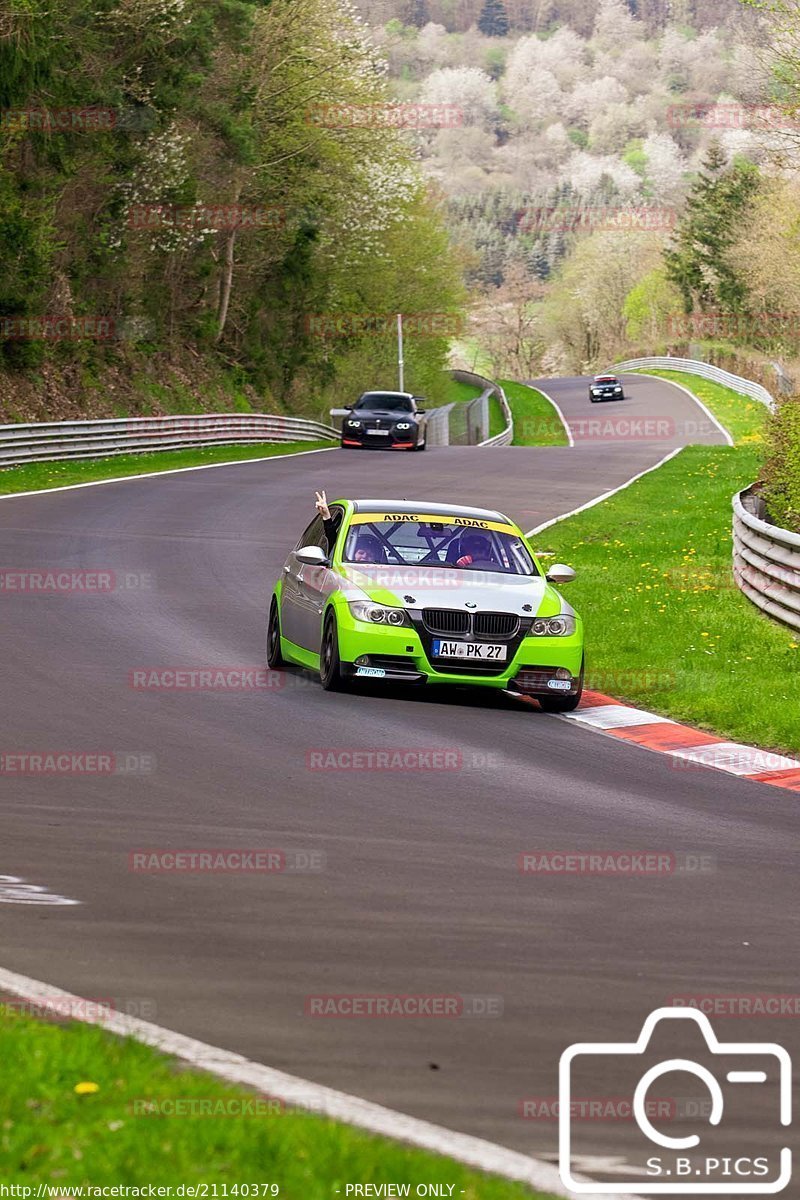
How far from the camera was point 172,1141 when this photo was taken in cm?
438

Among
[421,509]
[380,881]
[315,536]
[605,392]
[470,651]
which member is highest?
[421,509]

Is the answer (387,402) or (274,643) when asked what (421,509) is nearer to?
(274,643)

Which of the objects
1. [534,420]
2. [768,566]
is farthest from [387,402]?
[768,566]

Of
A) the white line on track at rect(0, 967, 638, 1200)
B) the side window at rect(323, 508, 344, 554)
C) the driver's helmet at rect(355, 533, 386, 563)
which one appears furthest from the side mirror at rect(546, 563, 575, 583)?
the white line on track at rect(0, 967, 638, 1200)

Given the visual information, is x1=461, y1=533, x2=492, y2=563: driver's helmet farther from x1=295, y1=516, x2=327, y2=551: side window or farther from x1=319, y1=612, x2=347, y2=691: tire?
x1=319, y1=612, x2=347, y2=691: tire

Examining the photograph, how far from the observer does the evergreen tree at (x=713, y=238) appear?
362ft

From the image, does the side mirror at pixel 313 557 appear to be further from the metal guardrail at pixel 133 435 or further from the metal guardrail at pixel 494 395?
the metal guardrail at pixel 494 395

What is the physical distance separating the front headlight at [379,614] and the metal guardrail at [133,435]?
→ 2375 centimetres

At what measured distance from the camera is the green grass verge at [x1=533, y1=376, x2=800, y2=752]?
1400cm

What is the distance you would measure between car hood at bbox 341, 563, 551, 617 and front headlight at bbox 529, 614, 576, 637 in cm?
13

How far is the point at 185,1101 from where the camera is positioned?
4.68m

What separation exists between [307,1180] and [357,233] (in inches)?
2405

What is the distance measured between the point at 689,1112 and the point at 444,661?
8716 mm

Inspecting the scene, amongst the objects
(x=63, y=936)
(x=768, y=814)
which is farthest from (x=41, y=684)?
(x=63, y=936)
